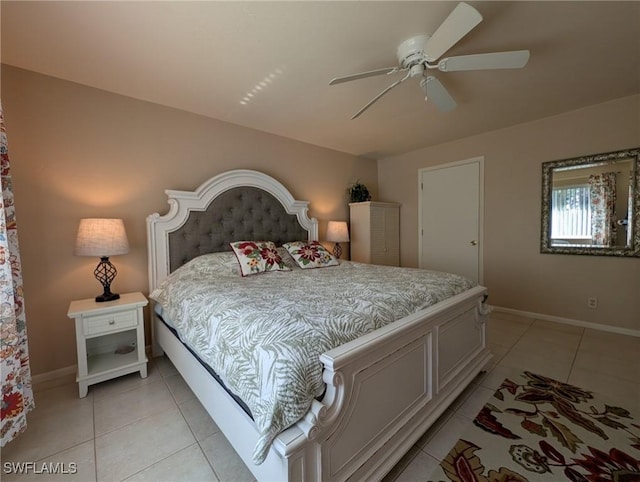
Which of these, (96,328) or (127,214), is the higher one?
(127,214)

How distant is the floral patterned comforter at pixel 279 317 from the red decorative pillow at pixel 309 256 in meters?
0.46

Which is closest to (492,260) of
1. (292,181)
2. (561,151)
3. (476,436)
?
(561,151)

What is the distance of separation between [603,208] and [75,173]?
4.90m

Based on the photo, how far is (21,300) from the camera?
62.2 inches

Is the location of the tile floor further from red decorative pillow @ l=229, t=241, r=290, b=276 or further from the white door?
the white door

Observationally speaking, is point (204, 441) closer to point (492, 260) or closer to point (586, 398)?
point (586, 398)

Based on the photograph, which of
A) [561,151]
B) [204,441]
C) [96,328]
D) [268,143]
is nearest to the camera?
[204,441]

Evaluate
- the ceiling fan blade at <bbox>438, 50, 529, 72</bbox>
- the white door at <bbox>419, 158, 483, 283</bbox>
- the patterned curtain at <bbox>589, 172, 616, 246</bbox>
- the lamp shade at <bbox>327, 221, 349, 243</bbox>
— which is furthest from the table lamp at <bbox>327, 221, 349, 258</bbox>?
the patterned curtain at <bbox>589, 172, 616, 246</bbox>

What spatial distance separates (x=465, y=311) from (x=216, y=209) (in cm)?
238

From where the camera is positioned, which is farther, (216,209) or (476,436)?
(216,209)

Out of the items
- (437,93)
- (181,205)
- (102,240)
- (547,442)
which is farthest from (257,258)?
(547,442)

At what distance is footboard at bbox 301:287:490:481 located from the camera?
A: 1007 millimetres

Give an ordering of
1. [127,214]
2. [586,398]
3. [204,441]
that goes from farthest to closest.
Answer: [127,214], [586,398], [204,441]

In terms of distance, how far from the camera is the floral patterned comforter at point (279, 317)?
0.93m
